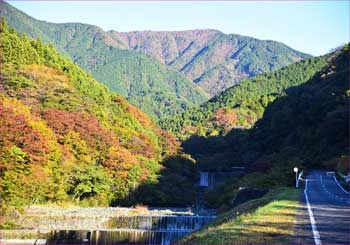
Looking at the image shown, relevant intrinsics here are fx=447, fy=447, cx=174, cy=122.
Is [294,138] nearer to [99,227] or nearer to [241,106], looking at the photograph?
[99,227]

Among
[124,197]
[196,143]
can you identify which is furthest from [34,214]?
[196,143]

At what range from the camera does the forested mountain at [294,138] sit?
34.1 m

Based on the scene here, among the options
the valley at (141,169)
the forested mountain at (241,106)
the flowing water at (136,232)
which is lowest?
the flowing water at (136,232)

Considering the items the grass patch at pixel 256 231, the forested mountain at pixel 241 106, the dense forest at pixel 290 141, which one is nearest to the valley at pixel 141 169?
the grass patch at pixel 256 231

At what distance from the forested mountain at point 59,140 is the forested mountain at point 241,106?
104 feet

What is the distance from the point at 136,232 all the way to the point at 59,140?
431 inches

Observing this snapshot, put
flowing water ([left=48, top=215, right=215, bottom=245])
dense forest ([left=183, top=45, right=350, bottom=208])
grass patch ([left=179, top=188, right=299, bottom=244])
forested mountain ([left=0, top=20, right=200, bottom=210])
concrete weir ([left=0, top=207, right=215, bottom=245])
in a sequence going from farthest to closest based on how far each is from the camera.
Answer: dense forest ([left=183, top=45, right=350, bottom=208])
forested mountain ([left=0, top=20, right=200, bottom=210])
flowing water ([left=48, top=215, right=215, bottom=245])
concrete weir ([left=0, top=207, right=215, bottom=245])
grass patch ([left=179, top=188, right=299, bottom=244])

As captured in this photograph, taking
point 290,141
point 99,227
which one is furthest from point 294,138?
point 99,227

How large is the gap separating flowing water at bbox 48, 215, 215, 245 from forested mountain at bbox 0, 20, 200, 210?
3.33m

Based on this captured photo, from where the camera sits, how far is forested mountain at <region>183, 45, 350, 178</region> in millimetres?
34062

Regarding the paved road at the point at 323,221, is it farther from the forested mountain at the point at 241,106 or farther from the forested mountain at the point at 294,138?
the forested mountain at the point at 241,106

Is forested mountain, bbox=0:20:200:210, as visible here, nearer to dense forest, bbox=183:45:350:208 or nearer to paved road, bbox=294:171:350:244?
dense forest, bbox=183:45:350:208

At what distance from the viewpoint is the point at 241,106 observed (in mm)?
80875

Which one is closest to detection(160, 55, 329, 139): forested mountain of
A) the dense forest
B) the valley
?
the dense forest
